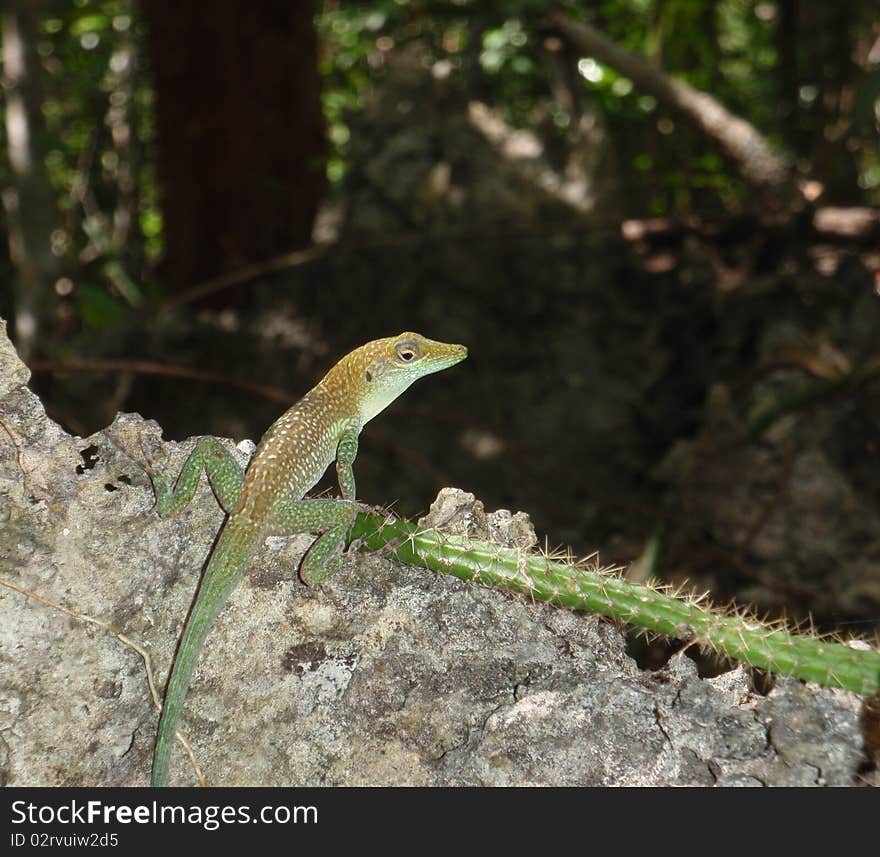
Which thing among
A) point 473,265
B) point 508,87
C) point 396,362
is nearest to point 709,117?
point 508,87

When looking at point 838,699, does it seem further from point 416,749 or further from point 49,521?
point 49,521

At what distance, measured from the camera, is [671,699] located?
225 cm

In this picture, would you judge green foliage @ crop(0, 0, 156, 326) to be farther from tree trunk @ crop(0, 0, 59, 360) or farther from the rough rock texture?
the rough rock texture

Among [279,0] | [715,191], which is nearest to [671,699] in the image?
[279,0]

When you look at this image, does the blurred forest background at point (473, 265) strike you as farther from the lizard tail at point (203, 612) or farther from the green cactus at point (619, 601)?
the lizard tail at point (203, 612)

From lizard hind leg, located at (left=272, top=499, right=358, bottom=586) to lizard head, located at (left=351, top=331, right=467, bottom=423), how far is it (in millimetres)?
393

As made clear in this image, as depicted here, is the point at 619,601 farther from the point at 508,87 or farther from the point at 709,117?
the point at 508,87

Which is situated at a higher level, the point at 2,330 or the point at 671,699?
the point at 2,330

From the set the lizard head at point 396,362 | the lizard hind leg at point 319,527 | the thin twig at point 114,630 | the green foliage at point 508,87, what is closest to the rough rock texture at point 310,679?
the thin twig at point 114,630

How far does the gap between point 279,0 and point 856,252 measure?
4.56 meters

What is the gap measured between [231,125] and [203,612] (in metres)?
5.74

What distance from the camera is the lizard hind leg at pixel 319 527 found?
7.28 feet

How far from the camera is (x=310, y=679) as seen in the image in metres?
2.26

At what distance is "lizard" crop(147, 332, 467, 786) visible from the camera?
6.77 feet
